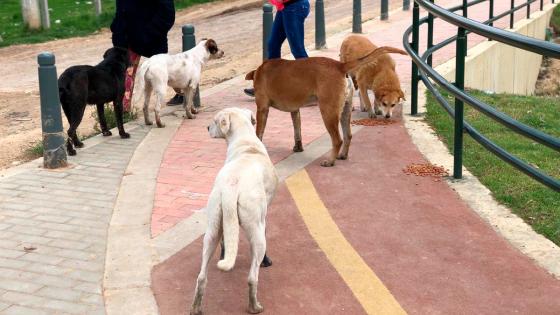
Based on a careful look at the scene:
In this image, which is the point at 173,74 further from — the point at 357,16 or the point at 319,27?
the point at 357,16

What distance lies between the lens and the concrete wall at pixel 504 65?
38.8 feet

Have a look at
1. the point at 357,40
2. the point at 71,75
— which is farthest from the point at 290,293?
the point at 357,40

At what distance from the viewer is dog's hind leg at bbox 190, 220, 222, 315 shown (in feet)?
13.1

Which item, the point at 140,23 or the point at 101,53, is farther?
the point at 101,53

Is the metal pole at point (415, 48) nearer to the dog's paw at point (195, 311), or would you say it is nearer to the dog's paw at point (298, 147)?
the dog's paw at point (298, 147)

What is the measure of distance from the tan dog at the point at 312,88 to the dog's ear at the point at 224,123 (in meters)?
2.03

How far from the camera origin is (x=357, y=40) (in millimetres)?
9070

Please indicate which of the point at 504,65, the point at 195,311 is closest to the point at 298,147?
the point at 195,311

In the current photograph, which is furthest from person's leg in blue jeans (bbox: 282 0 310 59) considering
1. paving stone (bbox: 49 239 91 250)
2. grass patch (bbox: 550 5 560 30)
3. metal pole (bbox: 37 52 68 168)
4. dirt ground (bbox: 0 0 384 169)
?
grass patch (bbox: 550 5 560 30)

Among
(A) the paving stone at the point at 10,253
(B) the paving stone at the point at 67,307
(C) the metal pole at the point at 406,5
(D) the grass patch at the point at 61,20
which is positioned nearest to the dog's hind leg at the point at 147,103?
(A) the paving stone at the point at 10,253

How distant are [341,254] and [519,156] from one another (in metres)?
2.75

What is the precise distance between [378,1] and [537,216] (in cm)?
1871

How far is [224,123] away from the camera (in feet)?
15.7

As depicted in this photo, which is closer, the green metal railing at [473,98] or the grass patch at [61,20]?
the green metal railing at [473,98]
